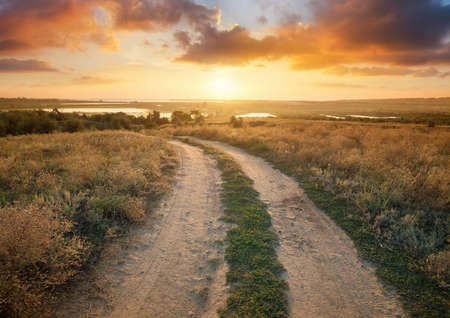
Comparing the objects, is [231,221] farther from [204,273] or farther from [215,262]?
[204,273]

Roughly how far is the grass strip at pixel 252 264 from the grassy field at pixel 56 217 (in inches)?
110

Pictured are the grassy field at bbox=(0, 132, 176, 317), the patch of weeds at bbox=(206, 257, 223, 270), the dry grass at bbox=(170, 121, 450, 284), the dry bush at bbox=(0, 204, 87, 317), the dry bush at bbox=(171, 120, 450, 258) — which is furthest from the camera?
the dry bush at bbox=(171, 120, 450, 258)

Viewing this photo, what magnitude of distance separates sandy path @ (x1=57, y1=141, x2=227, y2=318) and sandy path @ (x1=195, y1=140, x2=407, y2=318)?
1.48 m

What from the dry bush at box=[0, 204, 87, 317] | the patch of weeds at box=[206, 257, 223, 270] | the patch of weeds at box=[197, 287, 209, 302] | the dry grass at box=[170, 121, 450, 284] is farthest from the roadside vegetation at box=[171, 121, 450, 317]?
the dry bush at box=[0, 204, 87, 317]

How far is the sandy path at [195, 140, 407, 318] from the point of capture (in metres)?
3.73

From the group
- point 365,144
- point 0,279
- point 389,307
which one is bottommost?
point 389,307

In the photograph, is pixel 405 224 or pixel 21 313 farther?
pixel 405 224

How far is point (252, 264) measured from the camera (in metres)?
4.66

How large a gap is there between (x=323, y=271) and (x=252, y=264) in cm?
144

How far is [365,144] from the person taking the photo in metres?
15.9

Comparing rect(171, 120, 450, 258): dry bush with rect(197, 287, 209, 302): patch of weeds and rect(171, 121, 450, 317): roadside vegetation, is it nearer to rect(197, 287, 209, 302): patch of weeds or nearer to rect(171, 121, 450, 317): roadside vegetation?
rect(171, 121, 450, 317): roadside vegetation

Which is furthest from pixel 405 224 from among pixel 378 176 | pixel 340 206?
pixel 378 176

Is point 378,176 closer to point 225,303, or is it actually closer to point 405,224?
point 405,224

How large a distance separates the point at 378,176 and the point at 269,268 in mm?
7363
